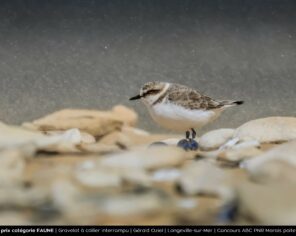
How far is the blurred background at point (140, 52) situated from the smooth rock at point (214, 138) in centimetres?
15

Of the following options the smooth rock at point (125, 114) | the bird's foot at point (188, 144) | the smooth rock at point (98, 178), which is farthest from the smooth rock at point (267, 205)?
the smooth rock at point (125, 114)

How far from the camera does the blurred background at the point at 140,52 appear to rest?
120 inches

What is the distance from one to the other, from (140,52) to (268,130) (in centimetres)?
75

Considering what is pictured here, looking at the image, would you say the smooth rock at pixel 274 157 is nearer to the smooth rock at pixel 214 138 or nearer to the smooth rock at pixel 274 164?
the smooth rock at pixel 274 164

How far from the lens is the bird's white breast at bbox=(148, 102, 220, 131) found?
9.40 ft

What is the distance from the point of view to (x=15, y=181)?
89.7 inches

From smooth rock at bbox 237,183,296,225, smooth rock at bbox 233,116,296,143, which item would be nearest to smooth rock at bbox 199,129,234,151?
smooth rock at bbox 233,116,296,143

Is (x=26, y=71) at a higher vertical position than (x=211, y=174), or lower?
higher

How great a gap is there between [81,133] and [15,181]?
83cm

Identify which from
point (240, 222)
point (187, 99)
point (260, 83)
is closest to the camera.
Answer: point (240, 222)

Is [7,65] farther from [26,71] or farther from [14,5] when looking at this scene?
[14,5]

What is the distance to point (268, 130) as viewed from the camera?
10.0ft

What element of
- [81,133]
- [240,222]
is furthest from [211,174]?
[81,133]

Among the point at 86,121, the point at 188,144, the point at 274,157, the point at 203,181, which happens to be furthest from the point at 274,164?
the point at 86,121
